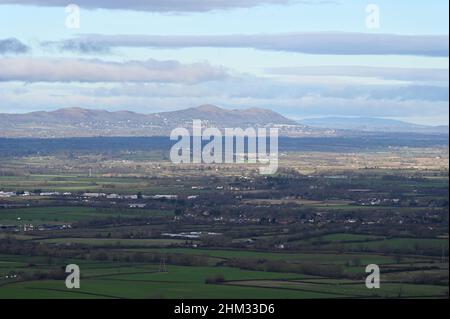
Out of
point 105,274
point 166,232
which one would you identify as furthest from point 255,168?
point 105,274

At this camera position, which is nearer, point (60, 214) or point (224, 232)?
point (224, 232)

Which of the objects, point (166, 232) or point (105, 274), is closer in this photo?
point (105, 274)

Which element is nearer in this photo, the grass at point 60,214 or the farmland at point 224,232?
the farmland at point 224,232

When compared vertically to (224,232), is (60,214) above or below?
above

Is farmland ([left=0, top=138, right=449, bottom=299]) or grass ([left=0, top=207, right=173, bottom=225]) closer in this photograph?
farmland ([left=0, top=138, right=449, bottom=299])
